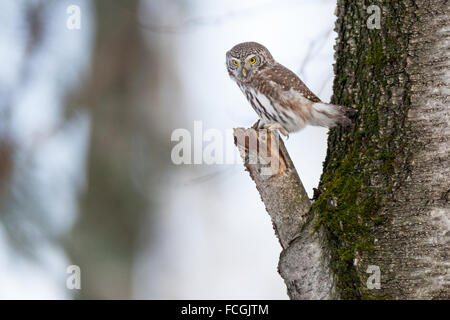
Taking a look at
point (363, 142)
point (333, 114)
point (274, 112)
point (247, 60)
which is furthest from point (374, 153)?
point (247, 60)

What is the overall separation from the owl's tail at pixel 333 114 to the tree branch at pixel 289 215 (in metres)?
0.34

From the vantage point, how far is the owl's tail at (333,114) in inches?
104

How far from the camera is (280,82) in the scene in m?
3.53

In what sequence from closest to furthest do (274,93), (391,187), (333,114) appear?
(391,187) < (333,114) < (274,93)

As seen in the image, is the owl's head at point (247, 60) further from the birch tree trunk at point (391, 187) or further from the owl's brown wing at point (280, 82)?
the birch tree trunk at point (391, 187)

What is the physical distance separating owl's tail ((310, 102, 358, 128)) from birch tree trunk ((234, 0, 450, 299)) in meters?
0.06

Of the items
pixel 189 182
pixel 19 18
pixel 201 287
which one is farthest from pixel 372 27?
pixel 201 287

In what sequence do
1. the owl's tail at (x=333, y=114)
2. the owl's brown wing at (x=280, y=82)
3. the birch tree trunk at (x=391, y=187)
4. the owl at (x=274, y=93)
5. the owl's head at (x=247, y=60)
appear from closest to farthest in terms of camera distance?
the birch tree trunk at (x=391, y=187) < the owl's tail at (x=333, y=114) < the owl at (x=274, y=93) < the owl's brown wing at (x=280, y=82) < the owl's head at (x=247, y=60)

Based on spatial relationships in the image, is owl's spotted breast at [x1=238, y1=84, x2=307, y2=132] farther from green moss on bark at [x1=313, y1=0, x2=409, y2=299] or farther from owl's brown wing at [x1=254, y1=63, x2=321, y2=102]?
green moss on bark at [x1=313, y1=0, x2=409, y2=299]

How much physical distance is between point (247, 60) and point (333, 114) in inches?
52.8

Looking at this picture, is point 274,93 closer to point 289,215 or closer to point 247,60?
point 247,60

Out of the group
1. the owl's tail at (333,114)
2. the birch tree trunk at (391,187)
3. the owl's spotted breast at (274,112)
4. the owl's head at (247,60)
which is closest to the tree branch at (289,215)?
the birch tree trunk at (391,187)

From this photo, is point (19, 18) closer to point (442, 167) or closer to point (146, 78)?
point (146, 78)
